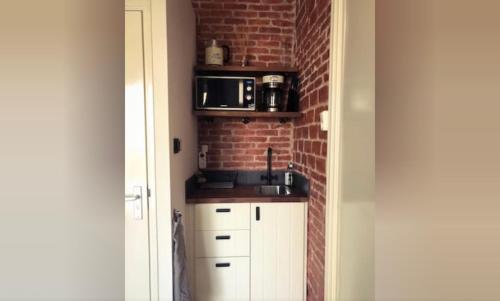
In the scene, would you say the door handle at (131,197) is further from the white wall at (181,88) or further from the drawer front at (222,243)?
the drawer front at (222,243)

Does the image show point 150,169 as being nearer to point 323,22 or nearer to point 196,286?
point 196,286

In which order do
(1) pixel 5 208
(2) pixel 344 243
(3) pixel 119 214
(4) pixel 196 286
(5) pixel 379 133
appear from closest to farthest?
(1) pixel 5 208, (3) pixel 119 214, (5) pixel 379 133, (2) pixel 344 243, (4) pixel 196 286

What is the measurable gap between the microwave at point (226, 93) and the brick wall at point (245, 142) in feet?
0.92

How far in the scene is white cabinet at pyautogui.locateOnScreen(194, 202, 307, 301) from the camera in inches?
71.2

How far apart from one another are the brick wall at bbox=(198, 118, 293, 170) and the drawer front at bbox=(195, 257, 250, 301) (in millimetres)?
838

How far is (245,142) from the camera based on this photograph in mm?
2277

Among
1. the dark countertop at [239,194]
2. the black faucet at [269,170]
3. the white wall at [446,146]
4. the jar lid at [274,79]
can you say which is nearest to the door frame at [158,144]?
the dark countertop at [239,194]

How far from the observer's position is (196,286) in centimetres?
181

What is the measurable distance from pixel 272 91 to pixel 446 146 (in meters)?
1.74

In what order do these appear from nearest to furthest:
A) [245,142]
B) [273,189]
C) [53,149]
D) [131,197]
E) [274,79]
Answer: [53,149] < [131,197] < [274,79] < [273,189] < [245,142]

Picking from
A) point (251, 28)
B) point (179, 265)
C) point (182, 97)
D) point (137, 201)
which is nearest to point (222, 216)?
point (179, 265)

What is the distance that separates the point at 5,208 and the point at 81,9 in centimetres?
28

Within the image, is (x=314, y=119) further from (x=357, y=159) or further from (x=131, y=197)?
(x=131, y=197)

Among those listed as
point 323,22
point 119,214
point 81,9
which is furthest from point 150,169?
point 323,22
